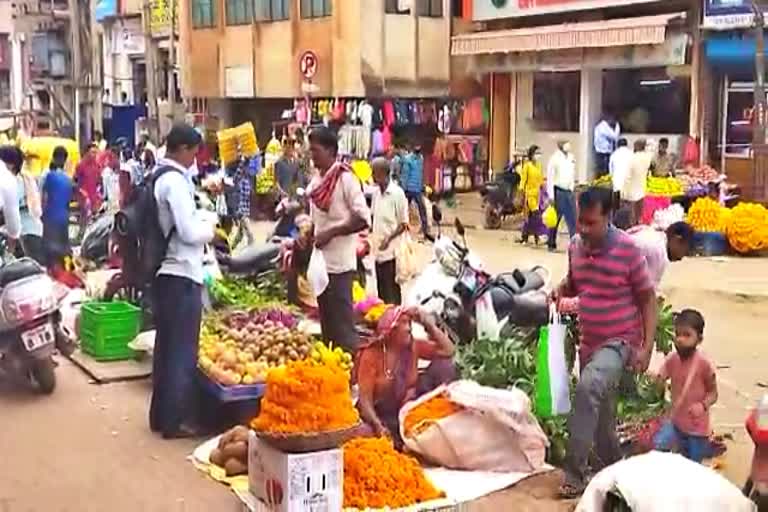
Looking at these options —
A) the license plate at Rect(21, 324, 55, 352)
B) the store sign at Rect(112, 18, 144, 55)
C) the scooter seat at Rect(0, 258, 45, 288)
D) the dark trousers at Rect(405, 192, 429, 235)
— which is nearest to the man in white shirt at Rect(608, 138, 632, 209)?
the dark trousers at Rect(405, 192, 429, 235)

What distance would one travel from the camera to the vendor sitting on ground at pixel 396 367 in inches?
257

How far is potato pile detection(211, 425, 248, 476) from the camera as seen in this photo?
639 cm

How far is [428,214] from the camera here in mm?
20000

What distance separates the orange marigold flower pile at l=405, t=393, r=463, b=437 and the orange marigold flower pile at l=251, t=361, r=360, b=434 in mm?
1390

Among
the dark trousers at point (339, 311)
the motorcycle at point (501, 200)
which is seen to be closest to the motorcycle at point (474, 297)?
the dark trousers at point (339, 311)

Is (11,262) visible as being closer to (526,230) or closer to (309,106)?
(526,230)

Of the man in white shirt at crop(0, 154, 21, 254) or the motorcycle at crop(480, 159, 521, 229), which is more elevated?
the man in white shirt at crop(0, 154, 21, 254)

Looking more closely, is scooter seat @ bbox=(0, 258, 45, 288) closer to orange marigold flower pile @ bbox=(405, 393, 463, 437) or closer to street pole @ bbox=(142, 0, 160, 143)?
orange marigold flower pile @ bbox=(405, 393, 463, 437)

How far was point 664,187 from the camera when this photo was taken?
17.9m

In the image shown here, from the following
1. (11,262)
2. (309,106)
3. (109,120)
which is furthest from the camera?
(109,120)

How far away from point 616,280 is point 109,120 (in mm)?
35477

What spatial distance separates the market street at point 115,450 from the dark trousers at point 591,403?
24 centimetres

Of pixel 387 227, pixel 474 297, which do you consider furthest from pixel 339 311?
pixel 387 227

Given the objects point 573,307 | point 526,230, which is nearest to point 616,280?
point 573,307
